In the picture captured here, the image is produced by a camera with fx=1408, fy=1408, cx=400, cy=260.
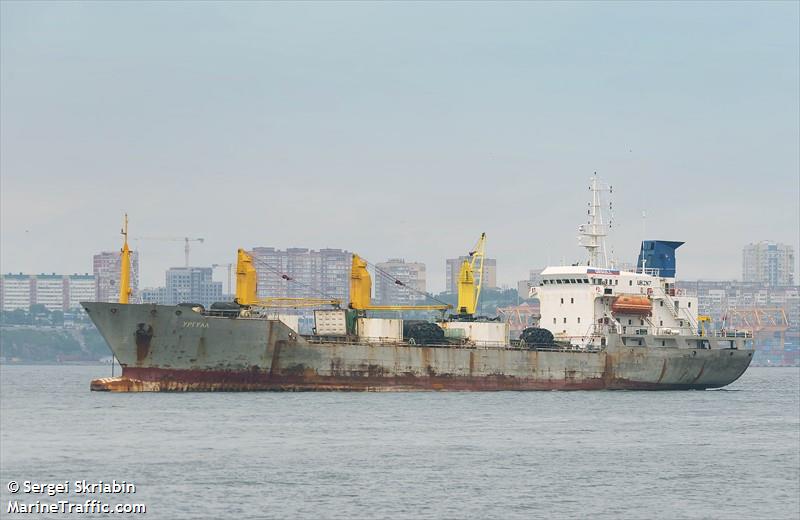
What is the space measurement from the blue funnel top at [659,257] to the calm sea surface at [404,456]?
17751 millimetres

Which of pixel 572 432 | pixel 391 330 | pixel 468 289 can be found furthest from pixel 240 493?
pixel 468 289

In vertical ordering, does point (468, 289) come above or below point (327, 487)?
above

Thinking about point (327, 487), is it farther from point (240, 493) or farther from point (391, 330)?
point (391, 330)

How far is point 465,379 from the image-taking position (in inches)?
2751

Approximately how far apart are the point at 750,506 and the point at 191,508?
14.1 meters

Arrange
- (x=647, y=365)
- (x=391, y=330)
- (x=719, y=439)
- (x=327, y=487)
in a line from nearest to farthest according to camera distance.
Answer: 1. (x=327, y=487)
2. (x=719, y=439)
3. (x=391, y=330)
4. (x=647, y=365)

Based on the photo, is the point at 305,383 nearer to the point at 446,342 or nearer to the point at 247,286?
the point at 247,286

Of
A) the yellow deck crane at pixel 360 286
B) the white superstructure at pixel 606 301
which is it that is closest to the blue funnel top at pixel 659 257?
the white superstructure at pixel 606 301

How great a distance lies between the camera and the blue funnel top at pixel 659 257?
80062 millimetres

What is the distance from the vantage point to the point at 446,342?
71312mm

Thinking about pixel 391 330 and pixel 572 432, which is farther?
pixel 391 330

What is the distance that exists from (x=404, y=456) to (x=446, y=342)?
28.4 meters

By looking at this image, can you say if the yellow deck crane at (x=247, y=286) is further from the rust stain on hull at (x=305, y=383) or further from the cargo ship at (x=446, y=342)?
the rust stain on hull at (x=305, y=383)

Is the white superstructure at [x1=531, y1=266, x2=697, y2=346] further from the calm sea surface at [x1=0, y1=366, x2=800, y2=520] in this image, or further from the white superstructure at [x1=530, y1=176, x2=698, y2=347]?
the calm sea surface at [x1=0, y1=366, x2=800, y2=520]
